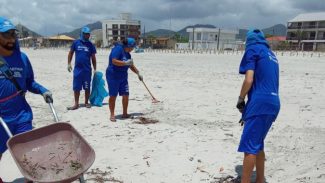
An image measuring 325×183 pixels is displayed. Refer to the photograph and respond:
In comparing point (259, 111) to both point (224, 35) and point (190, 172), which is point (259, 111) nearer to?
point (190, 172)

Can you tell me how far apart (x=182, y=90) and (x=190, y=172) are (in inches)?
251

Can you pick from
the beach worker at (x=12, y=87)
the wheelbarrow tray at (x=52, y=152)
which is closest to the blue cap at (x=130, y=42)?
the beach worker at (x=12, y=87)

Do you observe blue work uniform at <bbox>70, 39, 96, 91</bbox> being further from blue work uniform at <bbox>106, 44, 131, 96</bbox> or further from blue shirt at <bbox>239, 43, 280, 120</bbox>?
blue shirt at <bbox>239, 43, 280, 120</bbox>

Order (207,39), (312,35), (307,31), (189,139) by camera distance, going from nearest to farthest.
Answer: (189,139)
(312,35)
(307,31)
(207,39)

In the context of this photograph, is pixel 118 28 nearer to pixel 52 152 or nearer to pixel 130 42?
pixel 130 42

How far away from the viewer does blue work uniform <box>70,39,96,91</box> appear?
7.37 metres

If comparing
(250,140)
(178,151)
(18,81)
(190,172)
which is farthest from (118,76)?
(250,140)

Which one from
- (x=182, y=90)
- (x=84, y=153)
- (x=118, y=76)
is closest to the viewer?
(x=84, y=153)

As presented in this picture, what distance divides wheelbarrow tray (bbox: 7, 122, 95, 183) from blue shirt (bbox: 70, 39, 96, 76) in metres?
4.57

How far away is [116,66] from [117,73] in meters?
0.14

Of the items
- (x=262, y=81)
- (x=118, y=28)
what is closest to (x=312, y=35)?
(x=118, y=28)

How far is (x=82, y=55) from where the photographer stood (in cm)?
738

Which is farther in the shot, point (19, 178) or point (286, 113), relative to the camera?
point (286, 113)

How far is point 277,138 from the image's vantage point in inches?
211
